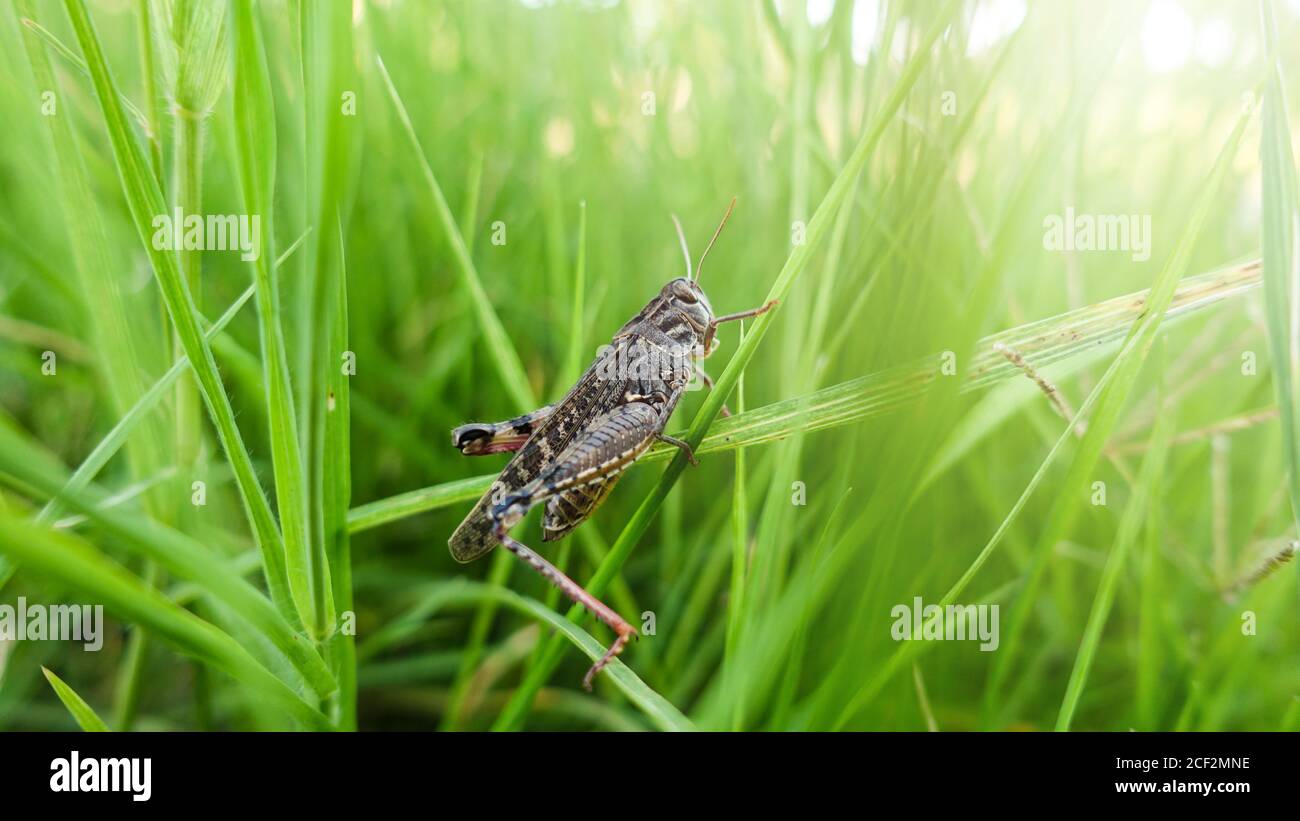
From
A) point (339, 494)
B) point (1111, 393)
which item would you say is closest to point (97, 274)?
point (339, 494)

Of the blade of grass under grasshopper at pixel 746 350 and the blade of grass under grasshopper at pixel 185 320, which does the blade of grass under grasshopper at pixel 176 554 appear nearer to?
the blade of grass under grasshopper at pixel 185 320

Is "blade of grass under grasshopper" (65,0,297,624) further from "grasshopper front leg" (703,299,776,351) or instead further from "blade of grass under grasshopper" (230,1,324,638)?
"grasshopper front leg" (703,299,776,351)

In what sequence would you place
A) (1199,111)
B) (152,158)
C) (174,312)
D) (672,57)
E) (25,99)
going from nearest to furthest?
(174,312) → (152,158) → (25,99) → (1199,111) → (672,57)

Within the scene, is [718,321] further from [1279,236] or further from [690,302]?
[1279,236]

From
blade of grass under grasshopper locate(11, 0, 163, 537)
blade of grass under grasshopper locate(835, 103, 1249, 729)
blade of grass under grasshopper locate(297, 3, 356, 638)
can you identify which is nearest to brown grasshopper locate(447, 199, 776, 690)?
blade of grass under grasshopper locate(297, 3, 356, 638)

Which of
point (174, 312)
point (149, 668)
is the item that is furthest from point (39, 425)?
point (174, 312)

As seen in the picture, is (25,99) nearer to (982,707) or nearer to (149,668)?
(149,668)

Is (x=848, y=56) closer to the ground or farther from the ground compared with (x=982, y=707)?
farther from the ground
